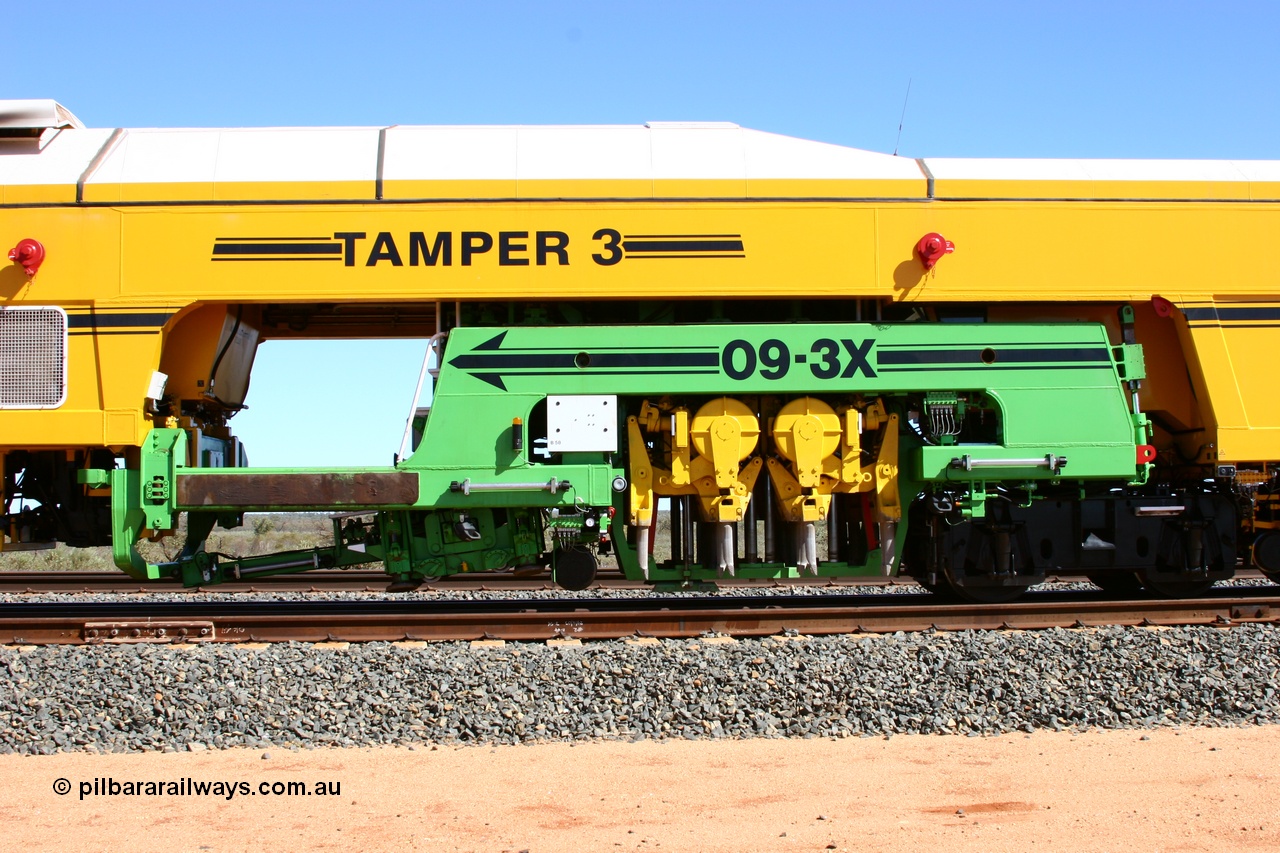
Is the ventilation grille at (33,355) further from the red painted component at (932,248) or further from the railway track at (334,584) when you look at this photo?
the red painted component at (932,248)

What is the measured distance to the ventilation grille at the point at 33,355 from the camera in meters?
8.23

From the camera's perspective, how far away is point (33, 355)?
8.24 m

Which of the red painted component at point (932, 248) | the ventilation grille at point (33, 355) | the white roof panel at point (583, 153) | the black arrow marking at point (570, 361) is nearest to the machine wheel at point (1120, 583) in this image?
the red painted component at point (932, 248)

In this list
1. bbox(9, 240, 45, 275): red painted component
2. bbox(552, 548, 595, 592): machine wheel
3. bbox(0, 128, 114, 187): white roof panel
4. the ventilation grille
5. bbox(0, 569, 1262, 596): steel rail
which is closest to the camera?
bbox(9, 240, 45, 275): red painted component

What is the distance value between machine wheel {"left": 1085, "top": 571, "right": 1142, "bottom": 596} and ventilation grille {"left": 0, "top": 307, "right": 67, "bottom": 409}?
887 cm

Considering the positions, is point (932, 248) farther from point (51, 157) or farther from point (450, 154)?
point (51, 157)

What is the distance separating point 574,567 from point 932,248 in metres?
3.74

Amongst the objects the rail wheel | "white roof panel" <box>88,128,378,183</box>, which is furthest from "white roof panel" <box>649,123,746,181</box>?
the rail wheel

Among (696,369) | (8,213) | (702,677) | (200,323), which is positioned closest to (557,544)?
(696,369)

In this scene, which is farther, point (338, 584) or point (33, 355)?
point (338, 584)

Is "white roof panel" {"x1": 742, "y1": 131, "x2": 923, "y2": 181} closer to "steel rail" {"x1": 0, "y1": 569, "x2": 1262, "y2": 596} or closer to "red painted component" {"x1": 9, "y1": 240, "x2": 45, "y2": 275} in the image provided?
"steel rail" {"x1": 0, "y1": 569, "x2": 1262, "y2": 596}

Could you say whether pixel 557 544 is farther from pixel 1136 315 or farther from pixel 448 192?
pixel 1136 315

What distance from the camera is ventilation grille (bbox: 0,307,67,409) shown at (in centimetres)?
823

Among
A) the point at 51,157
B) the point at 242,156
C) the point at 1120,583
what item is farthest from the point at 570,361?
the point at 1120,583
